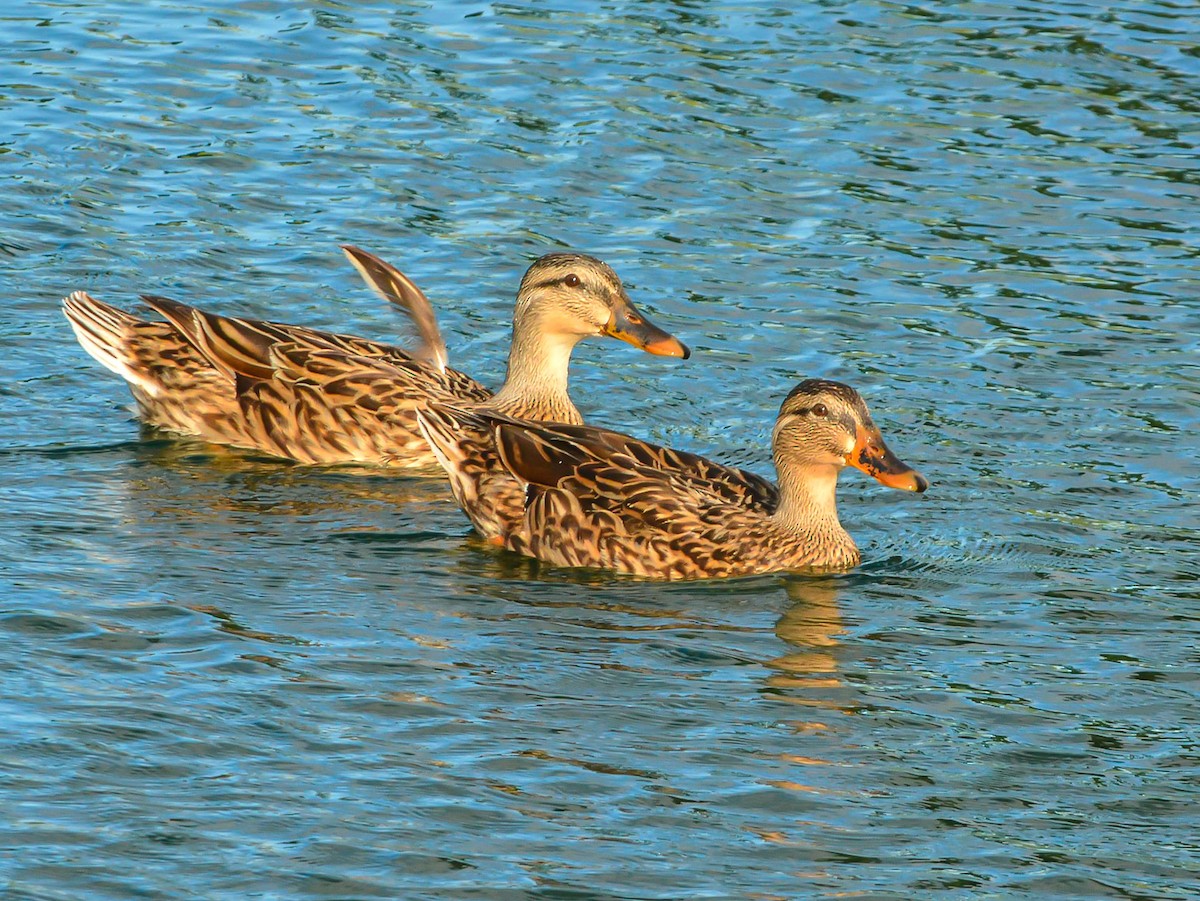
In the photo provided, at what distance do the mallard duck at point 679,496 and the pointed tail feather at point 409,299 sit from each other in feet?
4.57

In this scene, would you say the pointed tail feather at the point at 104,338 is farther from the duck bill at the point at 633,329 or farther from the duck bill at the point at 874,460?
the duck bill at the point at 874,460

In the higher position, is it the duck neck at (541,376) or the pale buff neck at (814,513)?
the duck neck at (541,376)

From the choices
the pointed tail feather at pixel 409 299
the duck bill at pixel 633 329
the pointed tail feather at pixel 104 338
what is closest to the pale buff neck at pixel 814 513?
the duck bill at pixel 633 329

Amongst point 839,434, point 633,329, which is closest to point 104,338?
point 633,329

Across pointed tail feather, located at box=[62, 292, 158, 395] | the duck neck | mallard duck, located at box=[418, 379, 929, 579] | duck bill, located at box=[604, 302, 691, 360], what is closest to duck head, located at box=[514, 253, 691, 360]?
duck bill, located at box=[604, 302, 691, 360]

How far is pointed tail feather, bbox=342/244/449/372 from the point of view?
12.8 metres

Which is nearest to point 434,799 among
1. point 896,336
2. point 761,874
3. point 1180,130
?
point 761,874

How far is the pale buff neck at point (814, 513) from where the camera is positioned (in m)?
11.2

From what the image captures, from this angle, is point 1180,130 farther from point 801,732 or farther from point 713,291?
point 801,732

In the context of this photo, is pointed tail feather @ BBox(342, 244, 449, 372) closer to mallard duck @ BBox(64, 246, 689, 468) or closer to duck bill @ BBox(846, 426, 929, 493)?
mallard duck @ BBox(64, 246, 689, 468)

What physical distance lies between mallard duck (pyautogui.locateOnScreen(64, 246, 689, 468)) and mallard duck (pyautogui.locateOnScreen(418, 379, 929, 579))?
3.45 ft

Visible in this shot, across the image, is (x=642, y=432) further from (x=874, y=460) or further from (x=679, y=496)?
(x=874, y=460)

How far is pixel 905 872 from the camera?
7.84 metres

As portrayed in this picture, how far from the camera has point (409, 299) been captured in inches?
505
